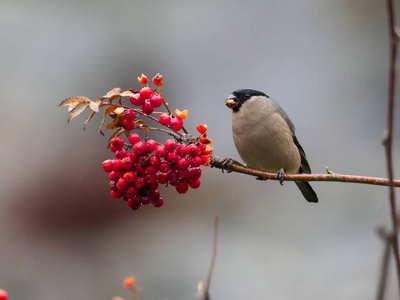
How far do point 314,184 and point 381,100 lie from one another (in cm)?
96

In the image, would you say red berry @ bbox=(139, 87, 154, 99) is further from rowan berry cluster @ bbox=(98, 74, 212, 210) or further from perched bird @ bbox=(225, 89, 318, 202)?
perched bird @ bbox=(225, 89, 318, 202)

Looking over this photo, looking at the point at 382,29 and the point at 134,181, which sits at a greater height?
the point at 382,29

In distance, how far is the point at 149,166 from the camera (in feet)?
3.75

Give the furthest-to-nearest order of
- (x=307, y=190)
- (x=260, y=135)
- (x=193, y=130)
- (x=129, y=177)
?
(x=193, y=130) → (x=307, y=190) → (x=260, y=135) → (x=129, y=177)

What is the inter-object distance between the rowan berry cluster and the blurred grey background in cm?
199

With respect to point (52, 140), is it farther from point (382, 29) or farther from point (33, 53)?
point (382, 29)

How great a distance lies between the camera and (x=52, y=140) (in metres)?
3.64

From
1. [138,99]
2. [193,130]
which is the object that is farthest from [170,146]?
[193,130]

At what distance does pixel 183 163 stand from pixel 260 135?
80 cm

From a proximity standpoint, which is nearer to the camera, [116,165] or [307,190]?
[116,165]

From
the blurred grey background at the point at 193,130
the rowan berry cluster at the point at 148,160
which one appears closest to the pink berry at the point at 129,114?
the rowan berry cluster at the point at 148,160

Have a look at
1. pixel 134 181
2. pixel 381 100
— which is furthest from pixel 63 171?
pixel 134 181

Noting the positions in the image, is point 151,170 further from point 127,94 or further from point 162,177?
point 127,94

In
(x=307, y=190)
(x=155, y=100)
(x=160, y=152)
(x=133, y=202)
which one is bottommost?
(x=307, y=190)
